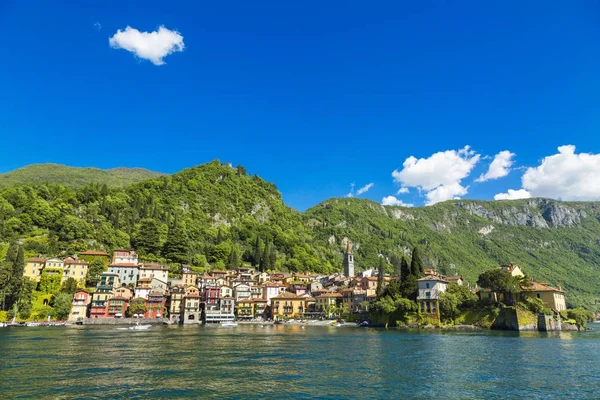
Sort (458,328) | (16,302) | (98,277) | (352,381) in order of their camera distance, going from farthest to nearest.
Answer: (98,277) < (16,302) < (458,328) < (352,381)

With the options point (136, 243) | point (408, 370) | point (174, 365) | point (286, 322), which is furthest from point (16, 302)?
point (408, 370)

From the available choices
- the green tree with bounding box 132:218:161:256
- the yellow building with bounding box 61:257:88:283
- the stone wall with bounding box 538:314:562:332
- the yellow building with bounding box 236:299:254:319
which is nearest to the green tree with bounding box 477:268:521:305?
the stone wall with bounding box 538:314:562:332

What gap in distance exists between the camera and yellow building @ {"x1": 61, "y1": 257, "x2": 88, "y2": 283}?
10244 centimetres

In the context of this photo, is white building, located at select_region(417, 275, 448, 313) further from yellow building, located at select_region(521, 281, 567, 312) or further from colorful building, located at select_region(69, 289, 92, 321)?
colorful building, located at select_region(69, 289, 92, 321)

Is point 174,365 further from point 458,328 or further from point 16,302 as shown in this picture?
point 16,302

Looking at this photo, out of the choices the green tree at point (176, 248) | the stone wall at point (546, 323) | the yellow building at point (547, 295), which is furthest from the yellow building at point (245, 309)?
the stone wall at point (546, 323)

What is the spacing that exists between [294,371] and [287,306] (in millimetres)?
88510

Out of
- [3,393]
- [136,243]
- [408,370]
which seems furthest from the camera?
[136,243]

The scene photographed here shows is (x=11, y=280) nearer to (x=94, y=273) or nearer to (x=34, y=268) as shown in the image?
(x=34, y=268)

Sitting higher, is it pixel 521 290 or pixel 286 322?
pixel 521 290

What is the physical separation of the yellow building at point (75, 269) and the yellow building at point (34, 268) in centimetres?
496

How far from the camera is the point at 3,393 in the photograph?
23.7 metres

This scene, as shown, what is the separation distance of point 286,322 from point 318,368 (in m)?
77.6

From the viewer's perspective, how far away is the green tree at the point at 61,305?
90688 millimetres
